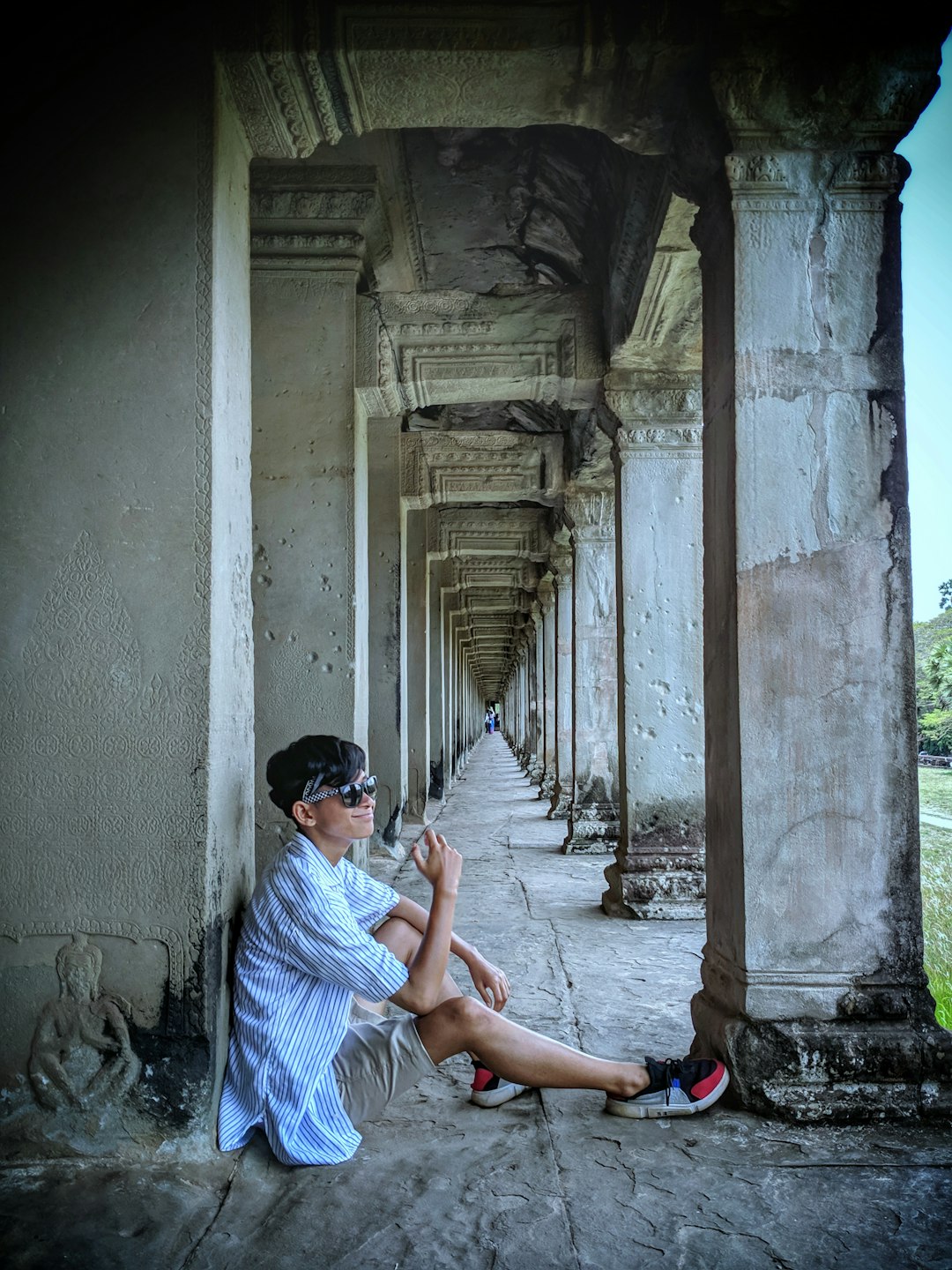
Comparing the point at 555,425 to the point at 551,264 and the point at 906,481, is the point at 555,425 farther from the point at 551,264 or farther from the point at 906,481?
the point at 906,481

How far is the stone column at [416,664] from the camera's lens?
1047 cm

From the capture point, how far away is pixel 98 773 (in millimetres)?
2793

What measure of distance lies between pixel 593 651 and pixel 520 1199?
8025 mm

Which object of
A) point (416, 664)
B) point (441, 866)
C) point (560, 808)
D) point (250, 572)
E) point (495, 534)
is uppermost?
point (495, 534)

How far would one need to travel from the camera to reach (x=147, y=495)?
286 centimetres

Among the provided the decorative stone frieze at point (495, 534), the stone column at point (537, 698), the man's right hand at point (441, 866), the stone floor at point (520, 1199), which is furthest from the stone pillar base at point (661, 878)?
the stone column at point (537, 698)

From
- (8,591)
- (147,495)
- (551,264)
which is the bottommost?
(8,591)

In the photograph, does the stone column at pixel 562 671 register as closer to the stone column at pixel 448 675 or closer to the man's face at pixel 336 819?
the stone column at pixel 448 675

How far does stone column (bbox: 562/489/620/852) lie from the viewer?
9.90 m

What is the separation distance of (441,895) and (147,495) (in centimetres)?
145

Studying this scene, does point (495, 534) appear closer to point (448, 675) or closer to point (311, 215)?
point (448, 675)

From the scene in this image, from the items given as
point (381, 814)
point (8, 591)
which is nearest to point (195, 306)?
point (8, 591)

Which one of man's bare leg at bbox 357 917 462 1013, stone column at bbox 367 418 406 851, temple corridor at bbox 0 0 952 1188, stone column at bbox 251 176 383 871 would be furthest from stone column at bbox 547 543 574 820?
man's bare leg at bbox 357 917 462 1013

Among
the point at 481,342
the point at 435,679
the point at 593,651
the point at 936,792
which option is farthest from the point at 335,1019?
the point at 936,792
